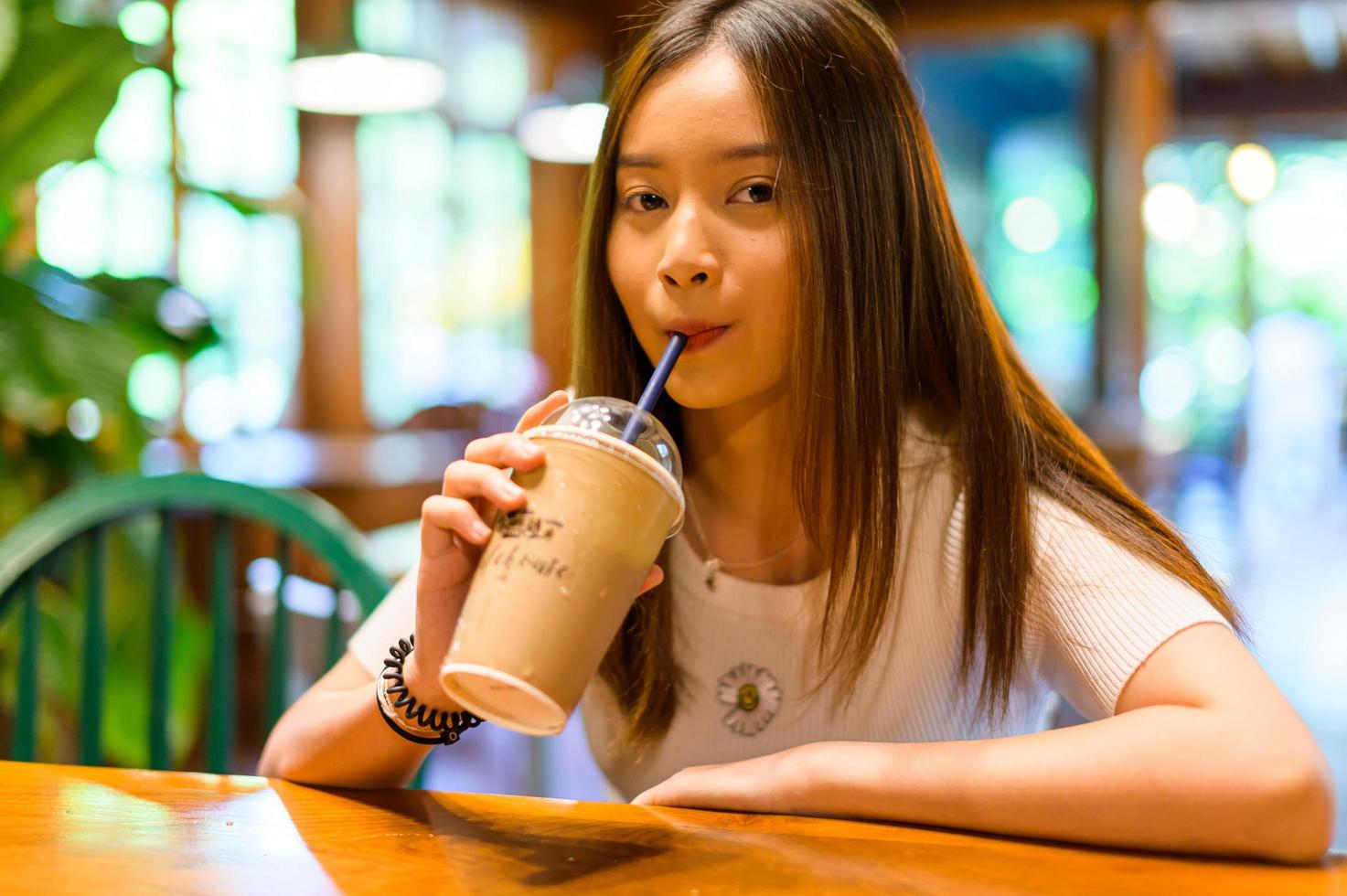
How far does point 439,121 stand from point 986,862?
283 inches

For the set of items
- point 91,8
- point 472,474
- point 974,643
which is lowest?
point 974,643

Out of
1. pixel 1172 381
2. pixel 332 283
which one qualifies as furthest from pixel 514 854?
pixel 1172 381

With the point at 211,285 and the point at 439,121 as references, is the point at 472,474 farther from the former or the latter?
the point at 439,121

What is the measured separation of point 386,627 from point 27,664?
46 centimetres

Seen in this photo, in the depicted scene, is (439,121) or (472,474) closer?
(472,474)

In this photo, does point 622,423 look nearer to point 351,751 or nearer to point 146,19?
point 351,751

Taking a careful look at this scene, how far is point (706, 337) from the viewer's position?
2.95 feet

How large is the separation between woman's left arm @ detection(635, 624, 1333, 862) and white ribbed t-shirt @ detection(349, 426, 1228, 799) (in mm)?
189

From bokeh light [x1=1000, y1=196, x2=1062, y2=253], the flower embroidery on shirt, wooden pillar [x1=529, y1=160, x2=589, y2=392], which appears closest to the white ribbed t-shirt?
the flower embroidery on shirt

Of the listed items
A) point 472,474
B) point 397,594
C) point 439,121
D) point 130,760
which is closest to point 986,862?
point 472,474

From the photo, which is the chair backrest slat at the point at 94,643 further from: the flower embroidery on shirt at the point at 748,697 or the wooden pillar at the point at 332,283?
the wooden pillar at the point at 332,283

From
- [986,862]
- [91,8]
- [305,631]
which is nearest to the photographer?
[986,862]

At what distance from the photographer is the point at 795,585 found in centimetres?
105

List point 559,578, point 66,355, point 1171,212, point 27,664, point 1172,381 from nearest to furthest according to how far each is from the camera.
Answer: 1. point 559,578
2. point 27,664
3. point 66,355
4. point 1172,381
5. point 1171,212
